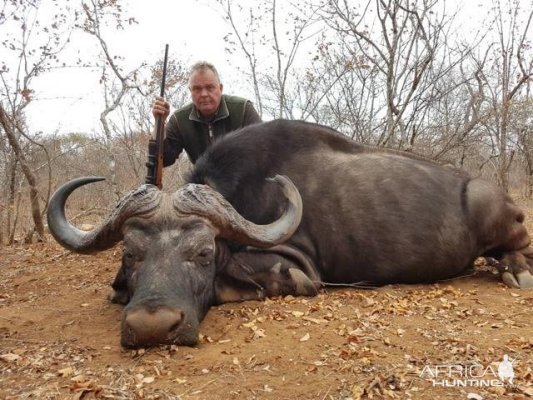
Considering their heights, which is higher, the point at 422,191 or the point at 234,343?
the point at 422,191

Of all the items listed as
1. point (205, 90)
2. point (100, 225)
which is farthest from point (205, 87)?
point (100, 225)

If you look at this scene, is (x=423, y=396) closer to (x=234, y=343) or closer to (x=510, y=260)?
(x=234, y=343)

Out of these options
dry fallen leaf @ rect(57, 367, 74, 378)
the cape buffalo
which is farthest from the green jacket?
dry fallen leaf @ rect(57, 367, 74, 378)

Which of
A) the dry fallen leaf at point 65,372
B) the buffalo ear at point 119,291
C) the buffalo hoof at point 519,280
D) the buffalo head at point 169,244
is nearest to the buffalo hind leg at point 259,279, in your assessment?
the buffalo head at point 169,244

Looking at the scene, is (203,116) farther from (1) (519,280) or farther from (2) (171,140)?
(1) (519,280)

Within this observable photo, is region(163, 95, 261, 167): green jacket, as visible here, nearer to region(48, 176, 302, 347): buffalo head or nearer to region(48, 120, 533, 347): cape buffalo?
region(48, 120, 533, 347): cape buffalo

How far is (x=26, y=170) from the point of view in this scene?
251 inches

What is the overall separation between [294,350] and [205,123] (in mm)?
3711

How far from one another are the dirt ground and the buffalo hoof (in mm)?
185

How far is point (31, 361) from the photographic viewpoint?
2650mm

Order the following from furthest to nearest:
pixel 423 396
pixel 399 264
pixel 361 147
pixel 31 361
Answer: pixel 361 147 < pixel 399 264 < pixel 31 361 < pixel 423 396

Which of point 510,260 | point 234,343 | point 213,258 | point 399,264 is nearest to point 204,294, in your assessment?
point 213,258

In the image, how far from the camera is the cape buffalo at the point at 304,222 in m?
3.30

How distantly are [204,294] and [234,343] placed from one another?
1.76ft
